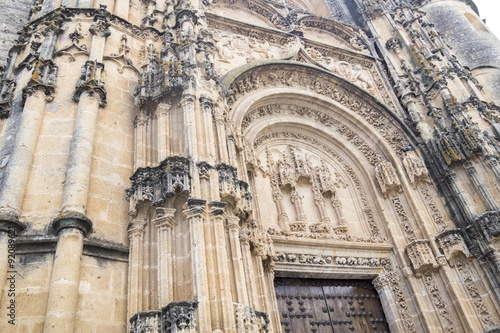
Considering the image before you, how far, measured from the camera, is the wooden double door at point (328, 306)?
6.88m

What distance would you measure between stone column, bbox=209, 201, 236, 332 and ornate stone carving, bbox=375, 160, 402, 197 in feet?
17.6

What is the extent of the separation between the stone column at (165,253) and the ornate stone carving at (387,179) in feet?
19.0

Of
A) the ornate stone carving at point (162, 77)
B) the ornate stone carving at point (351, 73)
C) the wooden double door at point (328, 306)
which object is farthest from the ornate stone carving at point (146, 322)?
the ornate stone carving at point (351, 73)

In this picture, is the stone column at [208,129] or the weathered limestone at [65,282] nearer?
the weathered limestone at [65,282]

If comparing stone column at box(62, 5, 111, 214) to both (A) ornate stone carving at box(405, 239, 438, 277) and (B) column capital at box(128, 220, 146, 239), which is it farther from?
(A) ornate stone carving at box(405, 239, 438, 277)

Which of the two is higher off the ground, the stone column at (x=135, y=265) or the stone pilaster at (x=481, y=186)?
the stone pilaster at (x=481, y=186)

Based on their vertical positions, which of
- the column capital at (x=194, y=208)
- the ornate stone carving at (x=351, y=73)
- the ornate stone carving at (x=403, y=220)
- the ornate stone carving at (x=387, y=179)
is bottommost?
the column capital at (x=194, y=208)

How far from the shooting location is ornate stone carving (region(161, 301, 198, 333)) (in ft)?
12.5

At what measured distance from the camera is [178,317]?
3.86 metres

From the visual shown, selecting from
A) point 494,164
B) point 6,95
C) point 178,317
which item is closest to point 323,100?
point 494,164

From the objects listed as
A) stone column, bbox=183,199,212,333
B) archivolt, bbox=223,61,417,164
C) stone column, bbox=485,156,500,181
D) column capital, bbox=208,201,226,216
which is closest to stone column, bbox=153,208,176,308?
stone column, bbox=183,199,212,333

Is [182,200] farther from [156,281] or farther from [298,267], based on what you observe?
[298,267]

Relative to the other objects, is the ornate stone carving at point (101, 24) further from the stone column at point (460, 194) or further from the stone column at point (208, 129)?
the stone column at point (460, 194)

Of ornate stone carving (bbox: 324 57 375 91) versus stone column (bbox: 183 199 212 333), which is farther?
ornate stone carving (bbox: 324 57 375 91)
